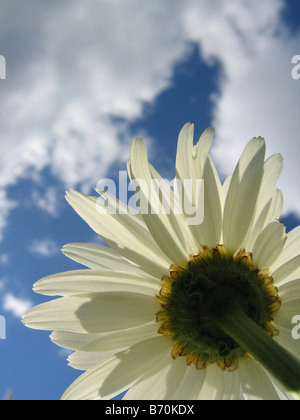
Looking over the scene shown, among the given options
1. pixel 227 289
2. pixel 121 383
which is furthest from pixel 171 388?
pixel 227 289

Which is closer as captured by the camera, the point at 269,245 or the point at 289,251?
the point at 269,245

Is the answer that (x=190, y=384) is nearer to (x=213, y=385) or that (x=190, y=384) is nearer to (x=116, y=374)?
(x=213, y=385)

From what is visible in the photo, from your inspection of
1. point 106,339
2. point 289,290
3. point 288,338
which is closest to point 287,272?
point 289,290

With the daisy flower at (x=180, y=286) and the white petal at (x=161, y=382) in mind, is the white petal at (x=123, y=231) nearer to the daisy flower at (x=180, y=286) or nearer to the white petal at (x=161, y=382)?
the daisy flower at (x=180, y=286)

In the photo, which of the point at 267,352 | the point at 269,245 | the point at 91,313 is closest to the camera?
the point at 267,352

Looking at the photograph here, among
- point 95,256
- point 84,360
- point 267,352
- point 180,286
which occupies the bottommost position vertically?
point 267,352
